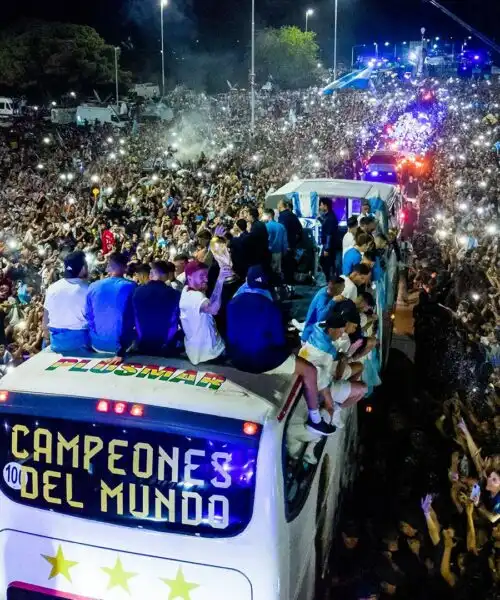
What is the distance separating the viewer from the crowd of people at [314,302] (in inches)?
180

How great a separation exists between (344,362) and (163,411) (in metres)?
1.91

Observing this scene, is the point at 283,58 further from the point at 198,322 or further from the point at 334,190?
the point at 198,322

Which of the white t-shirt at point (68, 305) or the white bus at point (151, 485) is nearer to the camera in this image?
the white bus at point (151, 485)

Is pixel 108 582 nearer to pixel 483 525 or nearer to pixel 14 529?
pixel 14 529

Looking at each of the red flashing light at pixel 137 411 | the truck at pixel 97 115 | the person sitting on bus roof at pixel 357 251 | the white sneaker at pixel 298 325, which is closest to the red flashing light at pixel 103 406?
the red flashing light at pixel 137 411

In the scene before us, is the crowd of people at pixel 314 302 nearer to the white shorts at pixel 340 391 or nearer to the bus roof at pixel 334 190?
the white shorts at pixel 340 391

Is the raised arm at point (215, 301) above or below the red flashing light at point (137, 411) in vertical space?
above

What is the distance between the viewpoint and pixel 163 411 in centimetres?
367

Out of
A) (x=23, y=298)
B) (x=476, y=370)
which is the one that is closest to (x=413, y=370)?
(x=476, y=370)

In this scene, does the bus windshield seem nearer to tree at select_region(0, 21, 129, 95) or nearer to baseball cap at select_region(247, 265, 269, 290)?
baseball cap at select_region(247, 265, 269, 290)

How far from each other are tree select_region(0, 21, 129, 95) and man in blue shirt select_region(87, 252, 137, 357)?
5132cm

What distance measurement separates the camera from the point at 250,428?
11.7 ft

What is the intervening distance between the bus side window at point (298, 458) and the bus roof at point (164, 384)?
0.23 m

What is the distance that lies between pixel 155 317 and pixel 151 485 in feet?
3.89
